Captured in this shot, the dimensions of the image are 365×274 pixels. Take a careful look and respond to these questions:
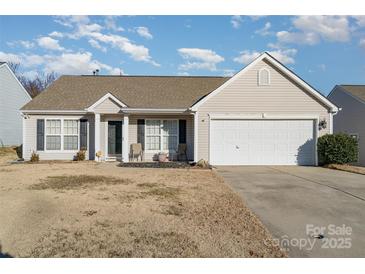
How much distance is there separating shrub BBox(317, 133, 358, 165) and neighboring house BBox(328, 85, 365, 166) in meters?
6.91

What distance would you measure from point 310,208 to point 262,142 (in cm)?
878

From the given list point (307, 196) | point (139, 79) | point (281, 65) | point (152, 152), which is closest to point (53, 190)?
point (307, 196)

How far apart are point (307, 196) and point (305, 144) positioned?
8.06 meters

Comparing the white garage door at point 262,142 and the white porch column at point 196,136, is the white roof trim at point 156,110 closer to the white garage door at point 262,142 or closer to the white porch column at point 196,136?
the white porch column at point 196,136

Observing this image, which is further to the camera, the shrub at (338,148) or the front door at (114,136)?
the front door at (114,136)

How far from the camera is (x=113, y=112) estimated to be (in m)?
16.5

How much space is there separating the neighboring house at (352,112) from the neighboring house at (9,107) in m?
25.9

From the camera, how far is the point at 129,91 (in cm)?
1900

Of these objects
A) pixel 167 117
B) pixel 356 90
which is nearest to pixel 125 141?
pixel 167 117

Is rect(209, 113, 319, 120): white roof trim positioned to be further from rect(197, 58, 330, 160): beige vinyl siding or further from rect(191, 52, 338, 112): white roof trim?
rect(191, 52, 338, 112): white roof trim

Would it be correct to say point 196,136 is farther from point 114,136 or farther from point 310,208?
point 310,208

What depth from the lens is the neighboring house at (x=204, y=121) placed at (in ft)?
51.0

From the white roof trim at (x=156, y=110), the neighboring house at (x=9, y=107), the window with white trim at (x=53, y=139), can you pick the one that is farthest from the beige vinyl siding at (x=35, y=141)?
the neighboring house at (x=9, y=107)
